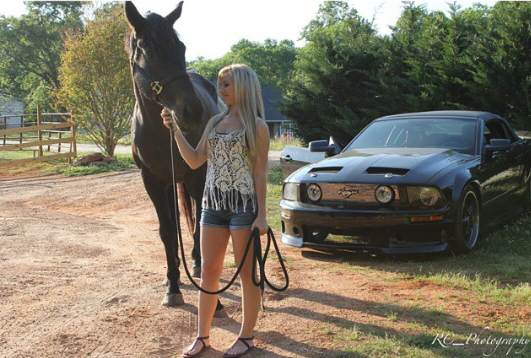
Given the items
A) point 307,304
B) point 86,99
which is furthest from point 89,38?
point 307,304

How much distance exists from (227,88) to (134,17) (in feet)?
4.55

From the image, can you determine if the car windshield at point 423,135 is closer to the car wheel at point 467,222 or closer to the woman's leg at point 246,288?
the car wheel at point 467,222

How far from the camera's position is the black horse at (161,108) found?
4234 mm

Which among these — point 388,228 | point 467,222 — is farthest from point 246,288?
point 467,222

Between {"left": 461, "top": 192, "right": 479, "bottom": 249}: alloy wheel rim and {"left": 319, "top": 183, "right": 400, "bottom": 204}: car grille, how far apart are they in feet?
3.01

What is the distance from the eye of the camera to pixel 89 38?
1925 cm

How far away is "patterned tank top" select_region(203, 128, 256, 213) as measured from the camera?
3.66 m

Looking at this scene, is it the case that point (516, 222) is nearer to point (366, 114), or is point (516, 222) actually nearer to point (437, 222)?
point (437, 222)

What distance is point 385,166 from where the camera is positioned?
19.9 feet

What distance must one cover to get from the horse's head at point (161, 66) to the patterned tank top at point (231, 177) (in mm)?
479

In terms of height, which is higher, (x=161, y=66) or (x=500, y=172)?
(x=161, y=66)

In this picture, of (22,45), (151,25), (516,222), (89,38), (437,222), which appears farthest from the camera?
(22,45)

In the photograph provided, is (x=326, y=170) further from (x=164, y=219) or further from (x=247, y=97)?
(x=247, y=97)

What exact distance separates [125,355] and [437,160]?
13.2 ft
